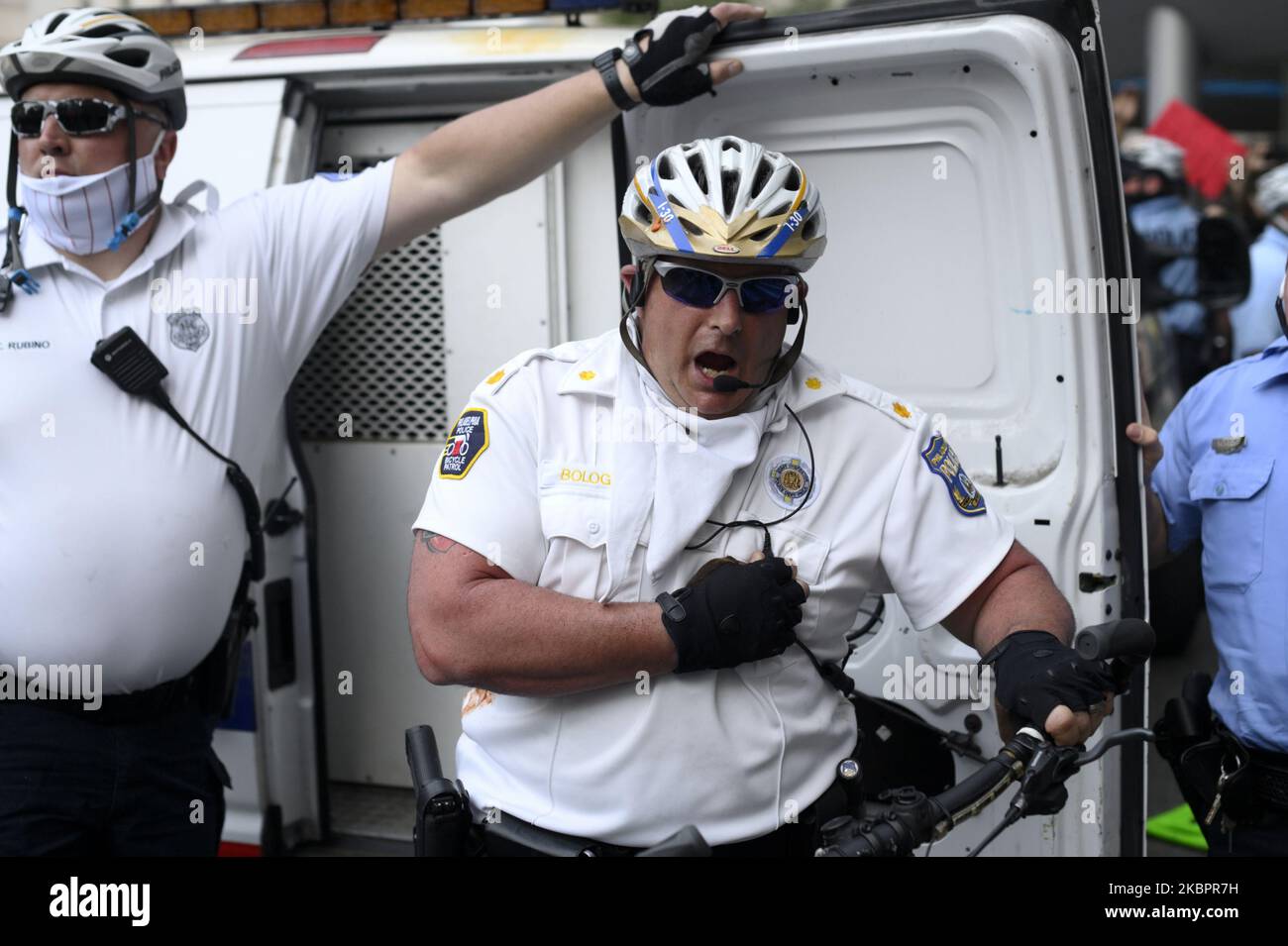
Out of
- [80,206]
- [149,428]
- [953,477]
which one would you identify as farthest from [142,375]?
[953,477]

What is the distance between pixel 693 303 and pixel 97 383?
1.48m

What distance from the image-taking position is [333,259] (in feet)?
11.2

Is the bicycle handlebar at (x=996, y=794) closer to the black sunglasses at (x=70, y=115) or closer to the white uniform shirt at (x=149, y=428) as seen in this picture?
the white uniform shirt at (x=149, y=428)

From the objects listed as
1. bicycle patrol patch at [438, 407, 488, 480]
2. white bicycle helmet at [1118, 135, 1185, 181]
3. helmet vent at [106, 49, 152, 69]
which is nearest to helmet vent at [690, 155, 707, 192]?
bicycle patrol patch at [438, 407, 488, 480]

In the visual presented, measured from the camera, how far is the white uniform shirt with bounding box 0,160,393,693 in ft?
10.0

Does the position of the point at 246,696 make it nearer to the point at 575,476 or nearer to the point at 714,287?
the point at 575,476

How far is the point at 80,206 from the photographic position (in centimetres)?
320

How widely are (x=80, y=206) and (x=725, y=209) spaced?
64.4 inches

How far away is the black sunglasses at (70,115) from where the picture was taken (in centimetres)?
323

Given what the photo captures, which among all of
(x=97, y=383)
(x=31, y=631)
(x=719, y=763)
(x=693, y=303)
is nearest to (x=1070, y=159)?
(x=693, y=303)

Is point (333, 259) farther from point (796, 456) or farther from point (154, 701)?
point (796, 456)

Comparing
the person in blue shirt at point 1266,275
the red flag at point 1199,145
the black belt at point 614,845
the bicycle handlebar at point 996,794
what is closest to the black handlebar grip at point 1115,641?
the bicycle handlebar at point 996,794

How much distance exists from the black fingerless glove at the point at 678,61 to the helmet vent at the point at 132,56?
3.97 ft

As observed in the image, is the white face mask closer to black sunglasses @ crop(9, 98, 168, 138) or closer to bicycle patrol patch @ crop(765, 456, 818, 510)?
black sunglasses @ crop(9, 98, 168, 138)
